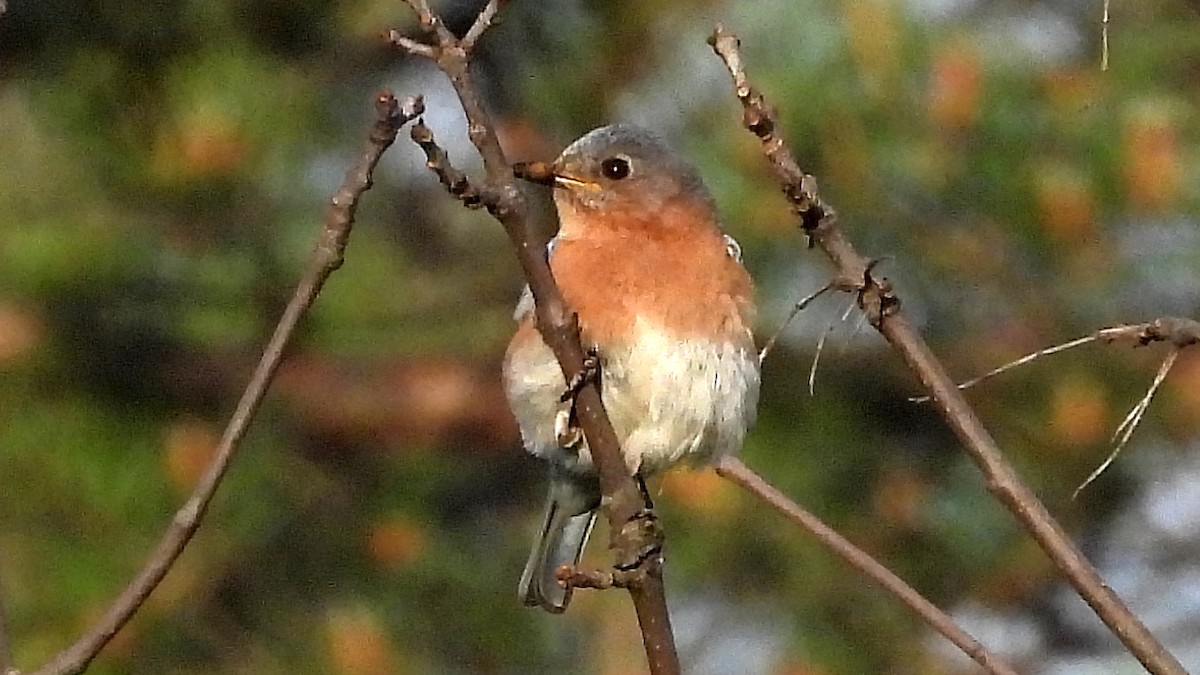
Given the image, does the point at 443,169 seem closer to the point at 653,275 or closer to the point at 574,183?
the point at 653,275

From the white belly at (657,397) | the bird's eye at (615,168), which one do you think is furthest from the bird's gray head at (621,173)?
the white belly at (657,397)

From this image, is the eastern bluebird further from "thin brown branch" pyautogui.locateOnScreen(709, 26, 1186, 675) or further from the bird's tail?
"thin brown branch" pyautogui.locateOnScreen(709, 26, 1186, 675)

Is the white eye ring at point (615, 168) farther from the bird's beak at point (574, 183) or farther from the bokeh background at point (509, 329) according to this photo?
the bokeh background at point (509, 329)

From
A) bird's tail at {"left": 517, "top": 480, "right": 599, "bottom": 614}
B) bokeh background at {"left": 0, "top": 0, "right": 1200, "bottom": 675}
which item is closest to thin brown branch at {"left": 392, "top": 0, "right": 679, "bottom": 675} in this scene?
bird's tail at {"left": 517, "top": 480, "right": 599, "bottom": 614}

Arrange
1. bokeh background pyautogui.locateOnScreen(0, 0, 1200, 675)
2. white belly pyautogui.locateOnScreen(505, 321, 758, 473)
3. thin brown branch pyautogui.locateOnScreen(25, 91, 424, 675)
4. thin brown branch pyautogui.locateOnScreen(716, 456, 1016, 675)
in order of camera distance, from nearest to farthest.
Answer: thin brown branch pyautogui.locateOnScreen(25, 91, 424, 675) < thin brown branch pyautogui.locateOnScreen(716, 456, 1016, 675) < white belly pyautogui.locateOnScreen(505, 321, 758, 473) < bokeh background pyautogui.locateOnScreen(0, 0, 1200, 675)

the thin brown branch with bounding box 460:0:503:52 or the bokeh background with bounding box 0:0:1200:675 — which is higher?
the bokeh background with bounding box 0:0:1200:675

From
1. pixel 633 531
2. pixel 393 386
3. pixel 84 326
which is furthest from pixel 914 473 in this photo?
pixel 633 531

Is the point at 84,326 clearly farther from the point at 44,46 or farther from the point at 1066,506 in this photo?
the point at 1066,506
